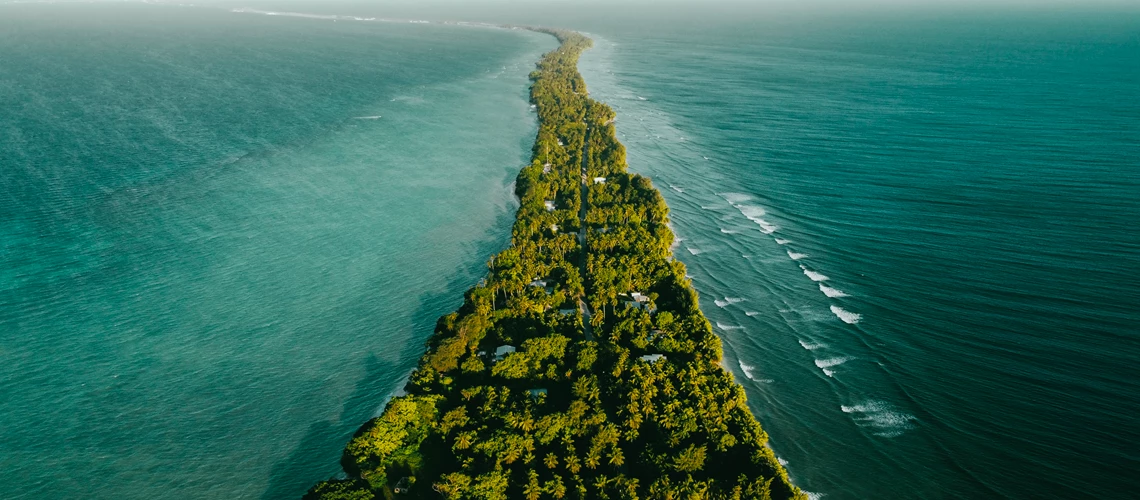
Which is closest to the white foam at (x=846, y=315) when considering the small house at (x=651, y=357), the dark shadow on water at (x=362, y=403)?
the small house at (x=651, y=357)

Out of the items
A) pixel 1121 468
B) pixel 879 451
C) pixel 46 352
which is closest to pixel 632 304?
pixel 879 451

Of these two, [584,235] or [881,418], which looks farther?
[584,235]

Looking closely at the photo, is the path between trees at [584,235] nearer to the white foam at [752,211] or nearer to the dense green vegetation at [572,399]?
the dense green vegetation at [572,399]

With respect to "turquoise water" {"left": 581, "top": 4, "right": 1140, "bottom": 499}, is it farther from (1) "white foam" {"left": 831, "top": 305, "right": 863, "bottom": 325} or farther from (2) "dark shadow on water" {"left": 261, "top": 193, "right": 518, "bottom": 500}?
(2) "dark shadow on water" {"left": 261, "top": 193, "right": 518, "bottom": 500}

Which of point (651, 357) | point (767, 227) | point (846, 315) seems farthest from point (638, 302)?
point (767, 227)

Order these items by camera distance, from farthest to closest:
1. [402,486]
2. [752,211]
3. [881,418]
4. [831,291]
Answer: [752,211] → [831,291] → [881,418] → [402,486]

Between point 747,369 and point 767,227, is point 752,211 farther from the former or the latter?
point 747,369
